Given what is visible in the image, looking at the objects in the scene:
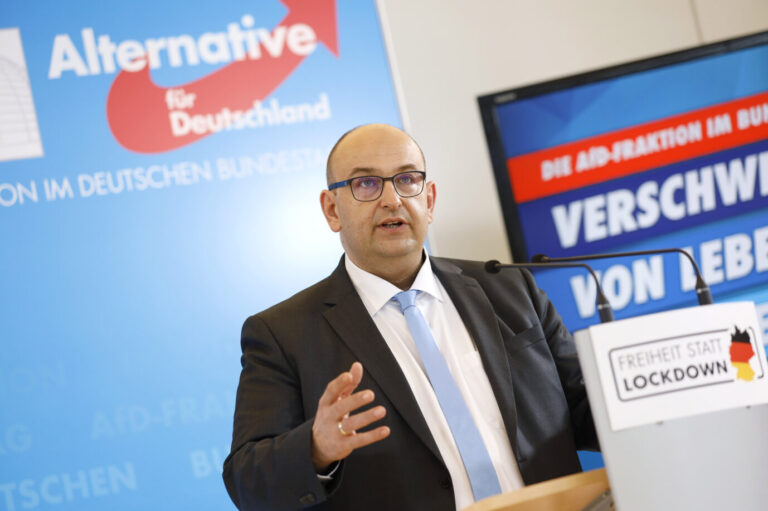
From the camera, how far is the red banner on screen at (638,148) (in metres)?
3.68

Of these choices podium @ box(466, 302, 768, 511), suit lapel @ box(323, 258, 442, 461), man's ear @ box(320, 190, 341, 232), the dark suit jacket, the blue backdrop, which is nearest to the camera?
podium @ box(466, 302, 768, 511)

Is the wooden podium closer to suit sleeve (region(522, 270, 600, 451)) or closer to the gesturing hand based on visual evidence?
the gesturing hand

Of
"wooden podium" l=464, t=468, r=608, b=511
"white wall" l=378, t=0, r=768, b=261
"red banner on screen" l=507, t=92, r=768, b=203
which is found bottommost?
"wooden podium" l=464, t=468, r=608, b=511

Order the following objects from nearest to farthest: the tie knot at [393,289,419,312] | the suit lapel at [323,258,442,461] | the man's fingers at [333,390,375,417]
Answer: the man's fingers at [333,390,375,417]
the suit lapel at [323,258,442,461]
the tie knot at [393,289,419,312]

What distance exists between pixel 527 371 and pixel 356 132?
0.84 metres

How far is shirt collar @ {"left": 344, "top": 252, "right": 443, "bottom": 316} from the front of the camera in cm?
234

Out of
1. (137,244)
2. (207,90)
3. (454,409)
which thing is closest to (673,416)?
(454,409)

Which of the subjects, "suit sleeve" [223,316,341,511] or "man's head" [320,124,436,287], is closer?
"suit sleeve" [223,316,341,511]

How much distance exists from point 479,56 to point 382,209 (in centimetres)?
166

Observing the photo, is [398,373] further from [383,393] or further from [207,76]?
[207,76]

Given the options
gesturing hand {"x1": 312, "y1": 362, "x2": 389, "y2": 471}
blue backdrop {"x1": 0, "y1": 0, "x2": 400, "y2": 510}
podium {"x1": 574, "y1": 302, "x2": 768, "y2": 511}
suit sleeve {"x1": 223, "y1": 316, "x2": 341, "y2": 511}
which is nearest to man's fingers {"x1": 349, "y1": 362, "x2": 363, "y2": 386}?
gesturing hand {"x1": 312, "y1": 362, "x2": 389, "y2": 471}

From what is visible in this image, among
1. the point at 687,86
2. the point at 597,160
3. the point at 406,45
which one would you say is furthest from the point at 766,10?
the point at 406,45

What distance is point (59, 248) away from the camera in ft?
10.1

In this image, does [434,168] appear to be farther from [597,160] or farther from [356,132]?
[356,132]
